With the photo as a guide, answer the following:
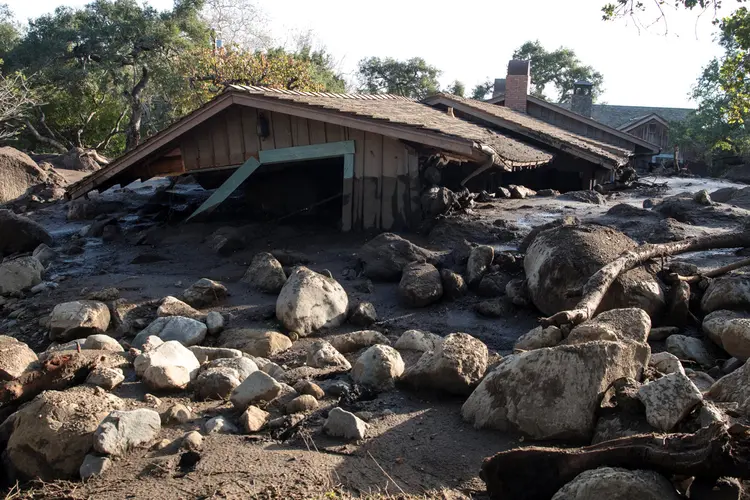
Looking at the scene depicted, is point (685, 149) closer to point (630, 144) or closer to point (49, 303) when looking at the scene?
point (630, 144)

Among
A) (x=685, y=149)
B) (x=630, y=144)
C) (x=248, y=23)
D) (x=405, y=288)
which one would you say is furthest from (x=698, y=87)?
(x=405, y=288)

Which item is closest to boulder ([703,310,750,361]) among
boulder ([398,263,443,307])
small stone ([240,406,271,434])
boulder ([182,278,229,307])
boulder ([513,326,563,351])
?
boulder ([513,326,563,351])

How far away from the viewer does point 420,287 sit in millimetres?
8031

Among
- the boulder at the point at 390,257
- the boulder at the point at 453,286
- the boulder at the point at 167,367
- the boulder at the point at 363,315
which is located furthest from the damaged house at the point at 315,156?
the boulder at the point at 167,367

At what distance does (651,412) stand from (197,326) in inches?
188

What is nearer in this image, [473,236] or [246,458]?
[246,458]

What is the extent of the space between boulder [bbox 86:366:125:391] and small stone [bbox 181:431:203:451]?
4.03 feet

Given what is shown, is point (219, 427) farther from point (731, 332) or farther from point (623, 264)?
point (623, 264)

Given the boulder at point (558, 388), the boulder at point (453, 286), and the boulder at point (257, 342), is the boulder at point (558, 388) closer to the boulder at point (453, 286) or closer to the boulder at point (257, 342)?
the boulder at point (257, 342)

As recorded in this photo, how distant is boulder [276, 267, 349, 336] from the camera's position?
716 cm

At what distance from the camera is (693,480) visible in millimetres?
3045

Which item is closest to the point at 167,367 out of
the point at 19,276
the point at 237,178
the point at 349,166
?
the point at 19,276

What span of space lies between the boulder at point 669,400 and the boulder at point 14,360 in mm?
4455

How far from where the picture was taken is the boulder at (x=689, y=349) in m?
5.89
